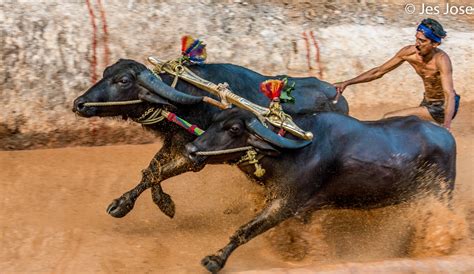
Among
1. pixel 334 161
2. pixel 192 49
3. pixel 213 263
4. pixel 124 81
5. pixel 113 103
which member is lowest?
pixel 213 263

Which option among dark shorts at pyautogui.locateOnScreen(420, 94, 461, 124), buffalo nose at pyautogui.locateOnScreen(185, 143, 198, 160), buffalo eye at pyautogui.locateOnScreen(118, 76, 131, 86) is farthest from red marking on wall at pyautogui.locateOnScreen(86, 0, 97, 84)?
dark shorts at pyautogui.locateOnScreen(420, 94, 461, 124)

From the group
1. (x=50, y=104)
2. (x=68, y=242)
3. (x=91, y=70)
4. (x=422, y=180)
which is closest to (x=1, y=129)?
(x=50, y=104)

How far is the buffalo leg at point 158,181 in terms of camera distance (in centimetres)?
628

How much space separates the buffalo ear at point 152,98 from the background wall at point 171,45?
2.02 m

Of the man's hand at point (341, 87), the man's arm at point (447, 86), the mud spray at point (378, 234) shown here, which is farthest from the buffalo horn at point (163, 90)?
the man's arm at point (447, 86)

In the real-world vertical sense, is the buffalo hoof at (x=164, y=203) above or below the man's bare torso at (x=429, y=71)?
below

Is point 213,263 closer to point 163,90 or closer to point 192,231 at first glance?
point 192,231

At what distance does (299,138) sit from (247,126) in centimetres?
38

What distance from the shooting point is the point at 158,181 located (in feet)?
21.0

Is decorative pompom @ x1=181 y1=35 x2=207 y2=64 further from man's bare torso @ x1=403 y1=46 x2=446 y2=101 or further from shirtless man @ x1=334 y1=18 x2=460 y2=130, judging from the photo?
man's bare torso @ x1=403 y1=46 x2=446 y2=101

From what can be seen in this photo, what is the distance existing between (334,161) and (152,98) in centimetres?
140

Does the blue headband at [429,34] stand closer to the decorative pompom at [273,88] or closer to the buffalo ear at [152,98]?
the decorative pompom at [273,88]

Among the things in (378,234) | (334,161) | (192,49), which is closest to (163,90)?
(192,49)

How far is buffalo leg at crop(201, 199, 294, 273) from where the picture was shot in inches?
219
